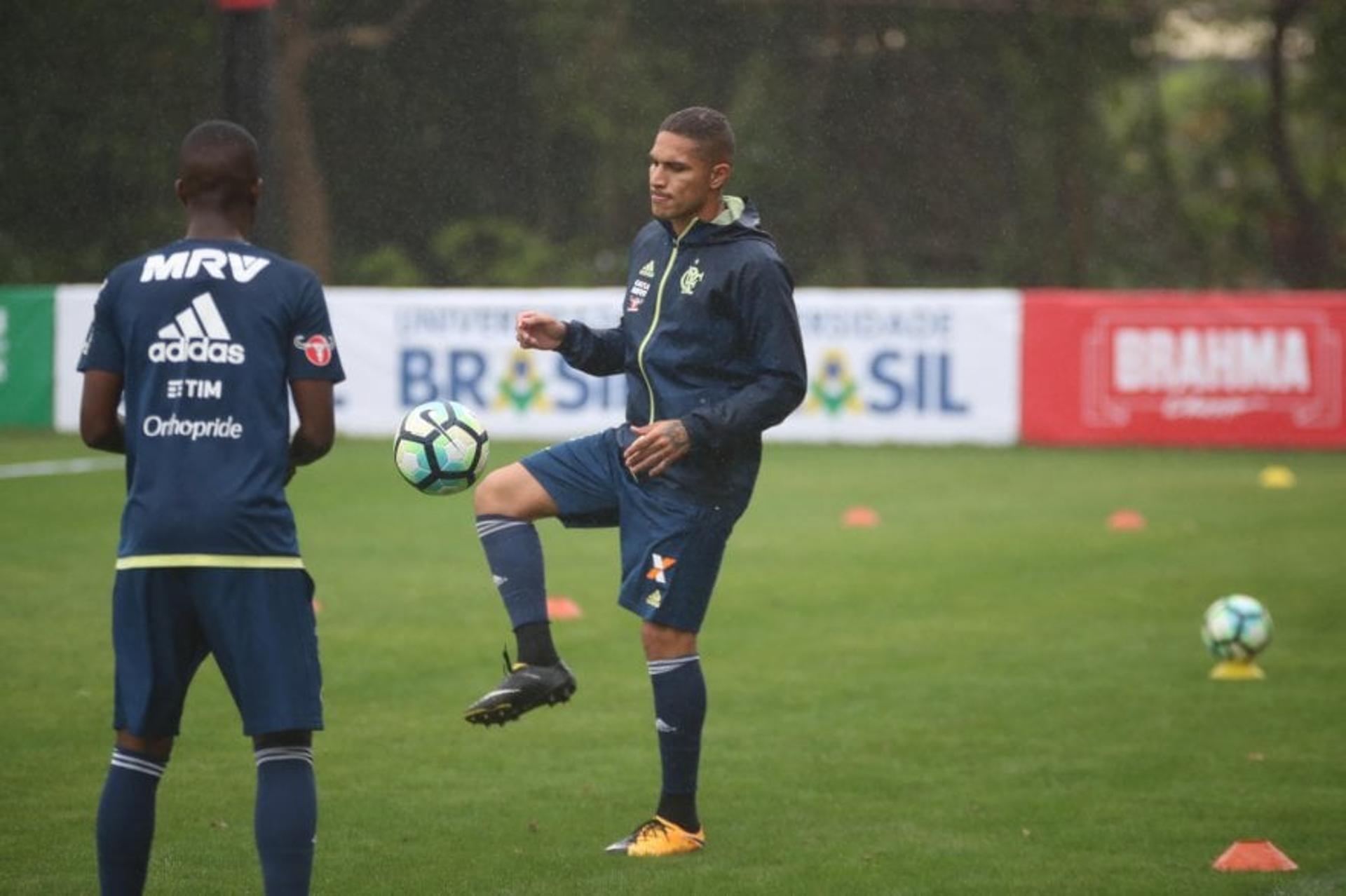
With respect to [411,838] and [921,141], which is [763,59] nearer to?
[921,141]

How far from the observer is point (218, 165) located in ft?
16.1

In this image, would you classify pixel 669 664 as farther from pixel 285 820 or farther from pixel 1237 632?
pixel 1237 632

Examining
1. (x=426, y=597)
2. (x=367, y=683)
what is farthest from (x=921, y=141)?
(x=367, y=683)

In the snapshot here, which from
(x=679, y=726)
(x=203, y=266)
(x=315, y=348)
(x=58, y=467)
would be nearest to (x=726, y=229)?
(x=679, y=726)

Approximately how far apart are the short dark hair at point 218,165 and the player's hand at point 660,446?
1676mm

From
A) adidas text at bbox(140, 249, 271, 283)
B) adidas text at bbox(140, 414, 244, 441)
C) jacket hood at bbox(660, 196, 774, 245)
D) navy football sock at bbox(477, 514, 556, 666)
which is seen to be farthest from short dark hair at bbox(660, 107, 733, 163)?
adidas text at bbox(140, 414, 244, 441)

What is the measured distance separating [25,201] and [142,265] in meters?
28.4

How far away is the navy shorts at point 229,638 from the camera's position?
4879 millimetres

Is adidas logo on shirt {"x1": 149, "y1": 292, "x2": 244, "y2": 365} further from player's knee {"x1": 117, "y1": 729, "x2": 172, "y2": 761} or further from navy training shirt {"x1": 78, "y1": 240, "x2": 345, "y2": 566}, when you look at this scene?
player's knee {"x1": 117, "y1": 729, "x2": 172, "y2": 761}

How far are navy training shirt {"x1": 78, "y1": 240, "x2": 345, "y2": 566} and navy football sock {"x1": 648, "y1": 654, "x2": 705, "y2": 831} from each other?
189 centimetres

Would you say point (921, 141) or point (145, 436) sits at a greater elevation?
point (921, 141)

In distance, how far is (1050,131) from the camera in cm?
3450

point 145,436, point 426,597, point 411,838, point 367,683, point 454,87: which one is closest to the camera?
point 145,436

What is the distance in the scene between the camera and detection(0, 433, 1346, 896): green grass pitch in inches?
Result: 254
